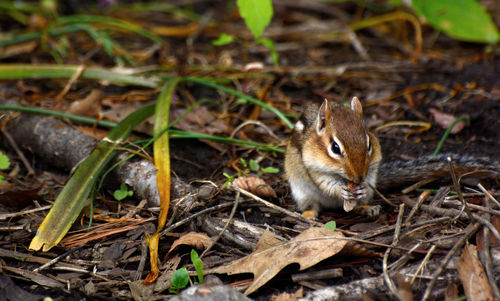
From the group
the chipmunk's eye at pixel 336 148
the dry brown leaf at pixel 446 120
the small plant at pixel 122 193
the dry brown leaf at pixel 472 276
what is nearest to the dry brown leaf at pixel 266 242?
the chipmunk's eye at pixel 336 148

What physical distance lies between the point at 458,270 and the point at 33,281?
6.28 ft

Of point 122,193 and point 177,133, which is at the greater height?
point 177,133

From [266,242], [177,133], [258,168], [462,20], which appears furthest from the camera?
[462,20]

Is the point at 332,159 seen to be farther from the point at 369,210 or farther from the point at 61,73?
the point at 61,73

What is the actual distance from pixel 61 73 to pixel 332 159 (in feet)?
7.81

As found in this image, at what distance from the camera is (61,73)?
394 cm

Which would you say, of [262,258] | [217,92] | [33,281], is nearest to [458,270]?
[262,258]

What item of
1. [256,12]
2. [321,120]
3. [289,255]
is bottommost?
[289,255]

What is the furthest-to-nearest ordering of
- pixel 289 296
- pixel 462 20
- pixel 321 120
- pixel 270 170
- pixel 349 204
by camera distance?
1. pixel 462 20
2. pixel 270 170
3. pixel 321 120
4. pixel 349 204
5. pixel 289 296

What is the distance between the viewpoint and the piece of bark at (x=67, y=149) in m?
3.01

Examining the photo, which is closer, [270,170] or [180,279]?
[180,279]

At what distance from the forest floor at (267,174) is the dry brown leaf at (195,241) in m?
0.01

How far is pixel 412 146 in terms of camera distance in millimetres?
3441

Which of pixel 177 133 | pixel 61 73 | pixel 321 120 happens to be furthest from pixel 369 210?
pixel 61 73
